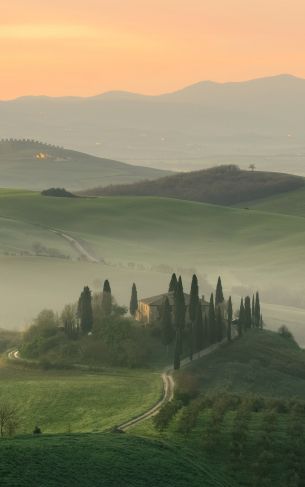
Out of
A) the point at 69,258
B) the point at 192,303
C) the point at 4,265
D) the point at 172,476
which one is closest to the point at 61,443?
the point at 172,476

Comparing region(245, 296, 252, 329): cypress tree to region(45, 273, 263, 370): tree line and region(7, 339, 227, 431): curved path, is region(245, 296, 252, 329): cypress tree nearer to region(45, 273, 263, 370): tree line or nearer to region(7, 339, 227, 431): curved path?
region(45, 273, 263, 370): tree line

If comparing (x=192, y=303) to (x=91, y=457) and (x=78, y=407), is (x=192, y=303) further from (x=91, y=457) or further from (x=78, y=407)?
(x=91, y=457)

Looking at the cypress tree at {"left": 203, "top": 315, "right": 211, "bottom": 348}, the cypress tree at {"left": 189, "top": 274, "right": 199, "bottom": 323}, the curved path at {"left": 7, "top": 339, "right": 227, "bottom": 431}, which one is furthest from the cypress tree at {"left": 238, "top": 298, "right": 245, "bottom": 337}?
the cypress tree at {"left": 189, "top": 274, "right": 199, "bottom": 323}

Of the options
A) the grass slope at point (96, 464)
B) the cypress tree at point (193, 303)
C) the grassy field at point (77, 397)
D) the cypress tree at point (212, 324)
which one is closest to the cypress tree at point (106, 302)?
the cypress tree at point (193, 303)

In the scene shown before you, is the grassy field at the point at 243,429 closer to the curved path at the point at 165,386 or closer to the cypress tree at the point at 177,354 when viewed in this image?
the curved path at the point at 165,386

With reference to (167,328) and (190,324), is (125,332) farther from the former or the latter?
(190,324)

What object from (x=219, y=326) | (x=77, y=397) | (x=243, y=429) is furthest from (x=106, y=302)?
(x=243, y=429)
